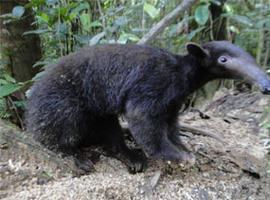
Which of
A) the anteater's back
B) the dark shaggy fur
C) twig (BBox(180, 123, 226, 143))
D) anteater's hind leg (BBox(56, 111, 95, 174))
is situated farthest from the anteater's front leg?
twig (BBox(180, 123, 226, 143))

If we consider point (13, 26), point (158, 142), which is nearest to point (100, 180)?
point (158, 142)

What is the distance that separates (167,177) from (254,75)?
3.21 feet

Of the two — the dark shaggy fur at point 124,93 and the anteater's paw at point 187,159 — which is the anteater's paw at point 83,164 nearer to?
the dark shaggy fur at point 124,93

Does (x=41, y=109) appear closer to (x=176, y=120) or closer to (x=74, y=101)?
(x=74, y=101)

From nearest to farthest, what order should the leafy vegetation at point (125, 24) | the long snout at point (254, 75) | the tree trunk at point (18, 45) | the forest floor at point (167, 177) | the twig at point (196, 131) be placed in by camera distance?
the forest floor at point (167, 177) → the long snout at point (254, 75) → the twig at point (196, 131) → the leafy vegetation at point (125, 24) → the tree trunk at point (18, 45)

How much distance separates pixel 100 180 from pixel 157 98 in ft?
2.38

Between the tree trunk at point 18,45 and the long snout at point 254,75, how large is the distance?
241 cm

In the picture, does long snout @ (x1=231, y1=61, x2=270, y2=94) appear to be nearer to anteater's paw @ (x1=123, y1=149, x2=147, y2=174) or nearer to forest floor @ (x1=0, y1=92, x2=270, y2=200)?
forest floor @ (x1=0, y1=92, x2=270, y2=200)

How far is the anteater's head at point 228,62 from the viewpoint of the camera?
3.44m

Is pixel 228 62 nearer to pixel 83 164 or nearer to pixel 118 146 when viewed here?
pixel 118 146

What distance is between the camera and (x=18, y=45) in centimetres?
491

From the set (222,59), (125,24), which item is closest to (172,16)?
(125,24)

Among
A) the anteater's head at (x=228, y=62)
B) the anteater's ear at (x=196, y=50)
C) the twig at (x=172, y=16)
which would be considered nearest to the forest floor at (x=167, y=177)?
the anteater's head at (x=228, y=62)

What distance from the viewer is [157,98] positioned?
3.50 meters
